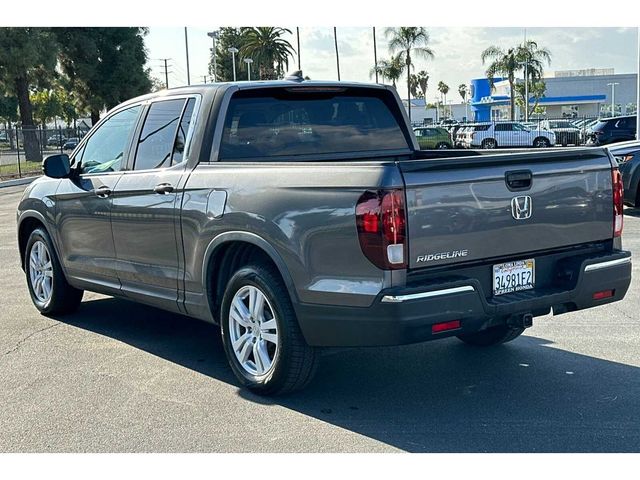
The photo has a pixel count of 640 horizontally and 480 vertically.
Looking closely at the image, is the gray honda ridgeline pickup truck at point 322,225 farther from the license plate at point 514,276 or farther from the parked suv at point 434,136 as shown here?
the parked suv at point 434,136

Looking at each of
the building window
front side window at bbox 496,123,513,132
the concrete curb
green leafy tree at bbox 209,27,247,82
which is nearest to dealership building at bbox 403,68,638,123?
the building window

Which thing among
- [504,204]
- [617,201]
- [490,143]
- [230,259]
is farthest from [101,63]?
[504,204]

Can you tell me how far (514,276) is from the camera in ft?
15.7

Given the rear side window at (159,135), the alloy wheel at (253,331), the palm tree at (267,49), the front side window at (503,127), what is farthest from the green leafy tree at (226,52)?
the alloy wheel at (253,331)

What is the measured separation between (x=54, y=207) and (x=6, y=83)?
35307 mm

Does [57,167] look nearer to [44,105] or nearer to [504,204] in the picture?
[504,204]

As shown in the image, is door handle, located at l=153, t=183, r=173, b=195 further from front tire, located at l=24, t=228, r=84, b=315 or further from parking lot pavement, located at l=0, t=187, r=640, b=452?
front tire, located at l=24, t=228, r=84, b=315

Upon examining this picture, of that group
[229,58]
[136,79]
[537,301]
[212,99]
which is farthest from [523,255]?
[229,58]

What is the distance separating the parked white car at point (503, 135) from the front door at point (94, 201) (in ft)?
121

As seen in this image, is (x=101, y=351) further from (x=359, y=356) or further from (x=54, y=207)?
(x=359, y=356)

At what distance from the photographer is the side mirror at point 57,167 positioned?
6.73m

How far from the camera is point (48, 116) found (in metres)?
84.4

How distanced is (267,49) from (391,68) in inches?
832

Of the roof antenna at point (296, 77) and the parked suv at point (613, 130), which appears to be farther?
the parked suv at point (613, 130)
